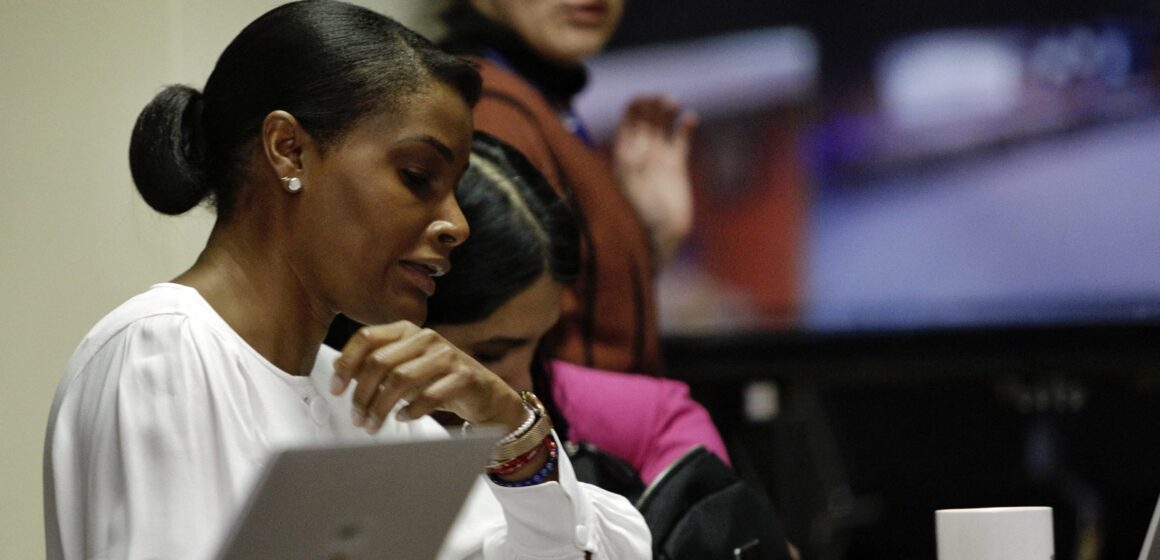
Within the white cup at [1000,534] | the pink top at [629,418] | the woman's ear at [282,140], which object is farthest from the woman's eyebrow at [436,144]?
the pink top at [629,418]

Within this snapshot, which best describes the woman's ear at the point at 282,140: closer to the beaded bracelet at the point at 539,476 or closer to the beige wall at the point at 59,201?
the beaded bracelet at the point at 539,476

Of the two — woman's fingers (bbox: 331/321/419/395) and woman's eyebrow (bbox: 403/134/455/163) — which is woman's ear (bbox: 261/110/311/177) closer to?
woman's eyebrow (bbox: 403/134/455/163)

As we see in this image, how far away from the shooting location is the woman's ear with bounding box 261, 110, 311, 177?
161 cm

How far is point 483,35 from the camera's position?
3461mm

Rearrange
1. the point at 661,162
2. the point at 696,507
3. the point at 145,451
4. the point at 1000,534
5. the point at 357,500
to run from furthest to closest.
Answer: the point at 661,162 < the point at 696,507 < the point at 1000,534 < the point at 145,451 < the point at 357,500

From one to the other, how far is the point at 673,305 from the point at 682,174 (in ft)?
1.10

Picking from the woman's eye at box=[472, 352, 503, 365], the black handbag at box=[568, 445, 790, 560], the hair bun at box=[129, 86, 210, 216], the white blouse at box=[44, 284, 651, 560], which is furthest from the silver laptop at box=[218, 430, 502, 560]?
the woman's eye at box=[472, 352, 503, 365]

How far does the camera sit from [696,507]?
86.7 inches

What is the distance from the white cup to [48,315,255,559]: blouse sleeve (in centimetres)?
71

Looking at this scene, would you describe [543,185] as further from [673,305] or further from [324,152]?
[673,305]

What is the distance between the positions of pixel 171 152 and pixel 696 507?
91 centimetres

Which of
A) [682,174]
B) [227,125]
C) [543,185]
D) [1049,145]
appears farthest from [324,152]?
[1049,145]

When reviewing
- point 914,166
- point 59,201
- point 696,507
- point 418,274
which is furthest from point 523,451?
point 914,166

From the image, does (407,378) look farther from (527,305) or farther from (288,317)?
(527,305)
